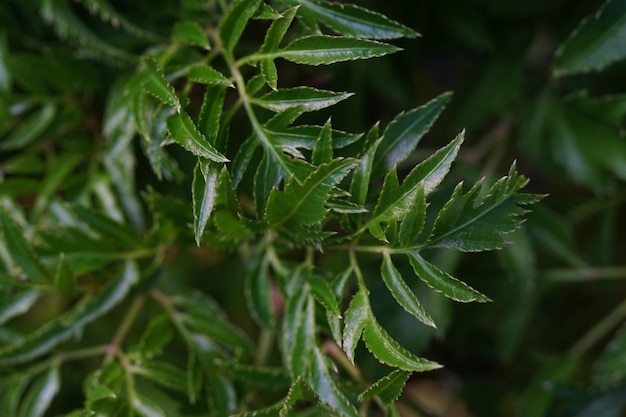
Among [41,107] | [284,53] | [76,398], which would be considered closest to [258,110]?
[284,53]

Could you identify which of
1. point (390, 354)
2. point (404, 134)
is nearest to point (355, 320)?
point (390, 354)

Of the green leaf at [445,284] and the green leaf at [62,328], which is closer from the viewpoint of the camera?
the green leaf at [445,284]

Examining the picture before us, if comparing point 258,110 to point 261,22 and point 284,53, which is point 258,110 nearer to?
point 284,53

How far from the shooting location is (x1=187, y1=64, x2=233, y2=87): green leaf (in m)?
0.45

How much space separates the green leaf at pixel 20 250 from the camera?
57 cm

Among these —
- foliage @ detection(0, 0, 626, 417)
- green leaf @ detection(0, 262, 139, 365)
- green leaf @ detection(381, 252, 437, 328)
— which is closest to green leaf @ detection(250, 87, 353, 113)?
foliage @ detection(0, 0, 626, 417)

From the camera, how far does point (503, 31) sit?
2.56ft

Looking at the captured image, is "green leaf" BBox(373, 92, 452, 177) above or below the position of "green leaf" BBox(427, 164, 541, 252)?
above

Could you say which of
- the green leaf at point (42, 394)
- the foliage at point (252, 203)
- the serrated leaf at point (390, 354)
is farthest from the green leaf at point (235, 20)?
the green leaf at point (42, 394)

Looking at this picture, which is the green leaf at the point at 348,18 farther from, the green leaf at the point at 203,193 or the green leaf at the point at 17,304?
the green leaf at the point at 17,304

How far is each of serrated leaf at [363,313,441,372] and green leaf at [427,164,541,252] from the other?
7cm

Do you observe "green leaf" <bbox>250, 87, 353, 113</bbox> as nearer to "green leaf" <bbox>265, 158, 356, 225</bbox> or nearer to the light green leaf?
"green leaf" <bbox>265, 158, 356, 225</bbox>

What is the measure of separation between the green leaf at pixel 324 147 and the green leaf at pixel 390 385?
0.14 m

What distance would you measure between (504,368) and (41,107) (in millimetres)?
642
